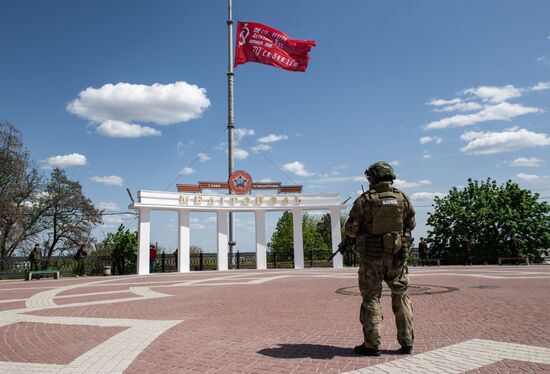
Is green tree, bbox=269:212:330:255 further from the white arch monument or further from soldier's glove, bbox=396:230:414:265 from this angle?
soldier's glove, bbox=396:230:414:265

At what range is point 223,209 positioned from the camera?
24156 millimetres

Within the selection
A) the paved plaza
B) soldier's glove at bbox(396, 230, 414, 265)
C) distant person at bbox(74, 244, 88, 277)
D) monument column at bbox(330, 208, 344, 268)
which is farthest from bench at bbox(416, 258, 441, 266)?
soldier's glove at bbox(396, 230, 414, 265)

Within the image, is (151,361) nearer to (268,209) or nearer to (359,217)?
(359,217)

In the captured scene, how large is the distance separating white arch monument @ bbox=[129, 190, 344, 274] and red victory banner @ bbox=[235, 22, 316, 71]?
1073cm

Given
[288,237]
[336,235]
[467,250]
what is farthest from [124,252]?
[288,237]

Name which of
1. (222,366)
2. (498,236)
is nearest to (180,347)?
(222,366)

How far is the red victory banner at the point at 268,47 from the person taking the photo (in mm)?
29625

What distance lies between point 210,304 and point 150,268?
1618cm

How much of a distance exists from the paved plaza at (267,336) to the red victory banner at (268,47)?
23802 millimetres

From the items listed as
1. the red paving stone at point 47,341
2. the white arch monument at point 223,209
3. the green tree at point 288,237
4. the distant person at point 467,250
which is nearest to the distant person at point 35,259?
the white arch monument at point 223,209

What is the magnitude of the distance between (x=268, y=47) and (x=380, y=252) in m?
27.6

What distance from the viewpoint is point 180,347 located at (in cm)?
484

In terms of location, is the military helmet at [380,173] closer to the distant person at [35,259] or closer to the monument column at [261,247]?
the monument column at [261,247]

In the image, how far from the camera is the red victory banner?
97.2ft
